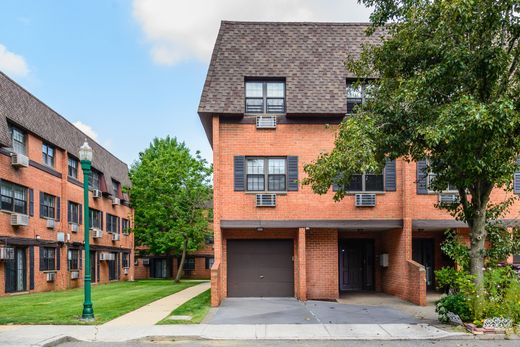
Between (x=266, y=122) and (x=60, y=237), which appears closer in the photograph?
(x=266, y=122)

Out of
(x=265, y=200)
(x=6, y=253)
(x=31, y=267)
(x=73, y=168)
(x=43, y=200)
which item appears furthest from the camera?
(x=73, y=168)

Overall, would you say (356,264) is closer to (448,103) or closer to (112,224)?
(448,103)

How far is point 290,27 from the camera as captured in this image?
20.9m

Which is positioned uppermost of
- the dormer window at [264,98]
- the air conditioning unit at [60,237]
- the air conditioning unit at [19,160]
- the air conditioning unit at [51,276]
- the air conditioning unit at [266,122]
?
the dormer window at [264,98]

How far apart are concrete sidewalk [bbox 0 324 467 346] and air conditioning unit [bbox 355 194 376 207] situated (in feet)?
21.4

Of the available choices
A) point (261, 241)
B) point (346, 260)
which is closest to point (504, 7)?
point (261, 241)

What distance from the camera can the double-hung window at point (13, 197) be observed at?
24948mm

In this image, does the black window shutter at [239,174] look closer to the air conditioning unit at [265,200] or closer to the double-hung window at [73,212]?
the air conditioning unit at [265,200]

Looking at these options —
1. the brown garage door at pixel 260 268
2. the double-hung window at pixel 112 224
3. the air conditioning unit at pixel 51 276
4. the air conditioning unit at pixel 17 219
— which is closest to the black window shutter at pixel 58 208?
the air conditioning unit at pixel 51 276

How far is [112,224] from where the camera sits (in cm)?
4212

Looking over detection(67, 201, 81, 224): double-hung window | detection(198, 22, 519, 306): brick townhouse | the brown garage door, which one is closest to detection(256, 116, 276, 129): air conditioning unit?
detection(198, 22, 519, 306): brick townhouse

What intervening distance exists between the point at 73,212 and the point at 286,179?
744 inches

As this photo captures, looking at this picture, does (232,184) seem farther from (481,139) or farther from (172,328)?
(481,139)

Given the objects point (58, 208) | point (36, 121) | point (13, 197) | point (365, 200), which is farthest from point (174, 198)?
point (365, 200)
